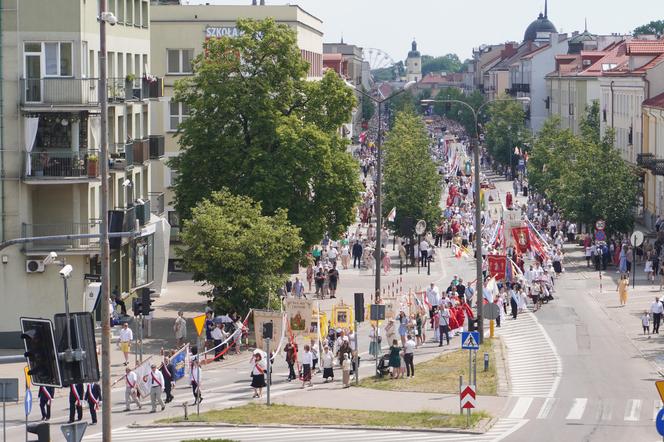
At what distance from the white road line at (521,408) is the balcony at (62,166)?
17.2m

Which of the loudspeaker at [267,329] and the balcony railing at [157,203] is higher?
the balcony railing at [157,203]

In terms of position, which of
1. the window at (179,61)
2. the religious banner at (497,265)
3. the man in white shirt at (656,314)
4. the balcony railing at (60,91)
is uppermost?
the window at (179,61)

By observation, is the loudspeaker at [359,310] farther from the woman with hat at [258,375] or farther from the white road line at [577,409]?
the white road line at [577,409]

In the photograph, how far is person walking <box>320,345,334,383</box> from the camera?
43.8 metres

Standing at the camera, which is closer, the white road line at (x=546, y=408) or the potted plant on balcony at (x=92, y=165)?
the white road line at (x=546, y=408)

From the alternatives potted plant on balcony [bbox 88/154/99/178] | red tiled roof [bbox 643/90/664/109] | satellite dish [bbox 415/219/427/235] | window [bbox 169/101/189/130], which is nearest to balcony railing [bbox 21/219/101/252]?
potted plant on balcony [bbox 88/154/99/178]

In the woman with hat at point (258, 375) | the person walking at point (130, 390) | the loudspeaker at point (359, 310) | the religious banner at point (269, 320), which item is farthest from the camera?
the religious banner at point (269, 320)

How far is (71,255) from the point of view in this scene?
166ft

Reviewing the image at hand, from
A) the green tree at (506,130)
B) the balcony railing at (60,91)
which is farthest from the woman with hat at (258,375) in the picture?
the green tree at (506,130)

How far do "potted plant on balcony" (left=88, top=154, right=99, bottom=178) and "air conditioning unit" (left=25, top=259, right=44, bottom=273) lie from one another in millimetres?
3228

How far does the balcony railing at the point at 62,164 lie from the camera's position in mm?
50125

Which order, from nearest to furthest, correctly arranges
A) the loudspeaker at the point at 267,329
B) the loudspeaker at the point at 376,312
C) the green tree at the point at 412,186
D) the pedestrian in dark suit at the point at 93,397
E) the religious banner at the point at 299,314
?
the pedestrian in dark suit at the point at 93,397
the loudspeaker at the point at 267,329
the loudspeaker at the point at 376,312
the religious banner at the point at 299,314
the green tree at the point at 412,186

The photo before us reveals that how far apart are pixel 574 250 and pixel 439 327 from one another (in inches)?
1209

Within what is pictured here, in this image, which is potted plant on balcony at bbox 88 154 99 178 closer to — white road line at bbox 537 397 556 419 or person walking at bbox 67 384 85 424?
person walking at bbox 67 384 85 424
